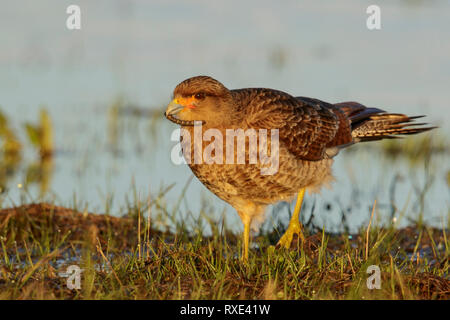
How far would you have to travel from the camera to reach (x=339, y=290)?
5.33 m

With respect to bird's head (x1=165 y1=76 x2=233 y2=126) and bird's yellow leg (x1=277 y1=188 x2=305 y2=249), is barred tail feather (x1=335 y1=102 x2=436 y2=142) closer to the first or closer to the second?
bird's yellow leg (x1=277 y1=188 x2=305 y2=249)

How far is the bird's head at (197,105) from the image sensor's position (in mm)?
6566

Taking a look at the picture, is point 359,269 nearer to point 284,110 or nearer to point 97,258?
point 284,110

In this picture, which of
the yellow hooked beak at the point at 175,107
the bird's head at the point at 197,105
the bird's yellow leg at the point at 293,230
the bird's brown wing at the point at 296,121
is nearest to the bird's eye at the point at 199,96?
the bird's head at the point at 197,105

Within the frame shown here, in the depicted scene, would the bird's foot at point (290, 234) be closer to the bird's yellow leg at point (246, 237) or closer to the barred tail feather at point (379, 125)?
the bird's yellow leg at point (246, 237)

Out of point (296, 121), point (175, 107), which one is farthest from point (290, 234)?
point (175, 107)

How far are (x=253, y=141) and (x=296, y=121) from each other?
2.57 feet

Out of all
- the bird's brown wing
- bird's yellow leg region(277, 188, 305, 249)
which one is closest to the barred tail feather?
the bird's brown wing

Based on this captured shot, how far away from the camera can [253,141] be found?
6.57 m

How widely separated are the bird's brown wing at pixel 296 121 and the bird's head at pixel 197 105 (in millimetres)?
293

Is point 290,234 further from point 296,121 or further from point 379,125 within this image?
point 379,125

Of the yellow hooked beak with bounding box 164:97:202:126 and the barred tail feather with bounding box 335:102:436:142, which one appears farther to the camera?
the barred tail feather with bounding box 335:102:436:142

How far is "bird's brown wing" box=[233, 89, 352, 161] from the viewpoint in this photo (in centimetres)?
686

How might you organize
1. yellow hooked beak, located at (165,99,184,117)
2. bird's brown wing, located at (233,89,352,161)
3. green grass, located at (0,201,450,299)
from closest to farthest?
green grass, located at (0,201,450,299) < yellow hooked beak, located at (165,99,184,117) < bird's brown wing, located at (233,89,352,161)
